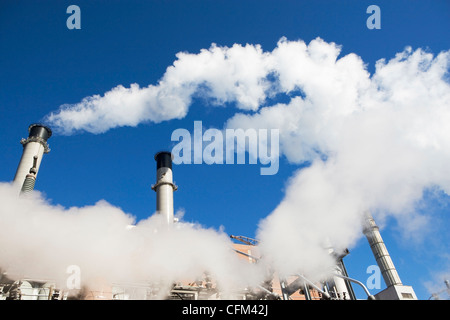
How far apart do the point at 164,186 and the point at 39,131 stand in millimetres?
13169

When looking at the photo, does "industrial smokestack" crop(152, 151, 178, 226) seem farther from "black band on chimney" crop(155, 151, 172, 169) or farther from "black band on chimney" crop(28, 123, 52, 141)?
"black band on chimney" crop(28, 123, 52, 141)

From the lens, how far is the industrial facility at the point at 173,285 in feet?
45.4

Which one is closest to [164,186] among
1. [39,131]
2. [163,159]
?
Result: [163,159]

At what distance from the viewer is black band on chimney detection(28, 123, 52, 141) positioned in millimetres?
28219

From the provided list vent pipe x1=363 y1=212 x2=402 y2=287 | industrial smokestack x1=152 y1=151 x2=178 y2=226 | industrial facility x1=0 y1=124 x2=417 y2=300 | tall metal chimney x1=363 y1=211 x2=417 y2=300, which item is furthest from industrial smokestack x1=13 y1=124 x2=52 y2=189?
vent pipe x1=363 y1=212 x2=402 y2=287

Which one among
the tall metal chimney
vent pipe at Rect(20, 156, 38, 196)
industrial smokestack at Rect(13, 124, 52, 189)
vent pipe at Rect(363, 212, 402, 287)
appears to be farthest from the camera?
vent pipe at Rect(363, 212, 402, 287)

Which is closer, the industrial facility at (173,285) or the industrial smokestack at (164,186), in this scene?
the industrial facility at (173,285)

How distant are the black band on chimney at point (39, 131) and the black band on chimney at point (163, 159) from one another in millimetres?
10664

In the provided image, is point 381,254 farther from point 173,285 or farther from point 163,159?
point 163,159

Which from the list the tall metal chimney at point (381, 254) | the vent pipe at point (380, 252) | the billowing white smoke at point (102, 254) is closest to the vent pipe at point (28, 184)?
the billowing white smoke at point (102, 254)

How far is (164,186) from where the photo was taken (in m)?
27.7

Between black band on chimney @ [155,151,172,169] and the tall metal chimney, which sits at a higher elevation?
black band on chimney @ [155,151,172,169]

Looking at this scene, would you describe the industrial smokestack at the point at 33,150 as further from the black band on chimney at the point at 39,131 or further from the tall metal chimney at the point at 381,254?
the tall metal chimney at the point at 381,254
